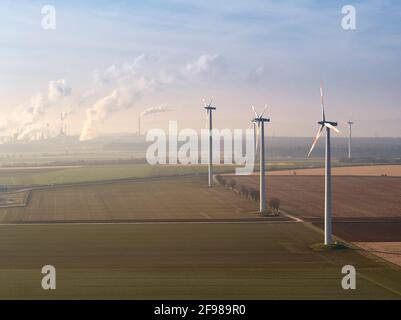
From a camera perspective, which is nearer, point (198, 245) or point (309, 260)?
point (309, 260)

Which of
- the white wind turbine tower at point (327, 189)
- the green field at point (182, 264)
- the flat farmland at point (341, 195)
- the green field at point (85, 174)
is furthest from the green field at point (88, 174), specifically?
the white wind turbine tower at point (327, 189)

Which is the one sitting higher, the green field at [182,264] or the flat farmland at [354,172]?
the flat farmland at [354,172]

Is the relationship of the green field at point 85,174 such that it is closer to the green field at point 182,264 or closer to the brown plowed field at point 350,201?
the brown plowed field at point 350,201

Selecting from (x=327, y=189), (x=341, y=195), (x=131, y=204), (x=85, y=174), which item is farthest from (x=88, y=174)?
(x=327, y=189)

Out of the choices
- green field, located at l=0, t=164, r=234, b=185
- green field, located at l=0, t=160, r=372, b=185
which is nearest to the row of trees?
green field, located at l=0, t=160, r=372, b=185
